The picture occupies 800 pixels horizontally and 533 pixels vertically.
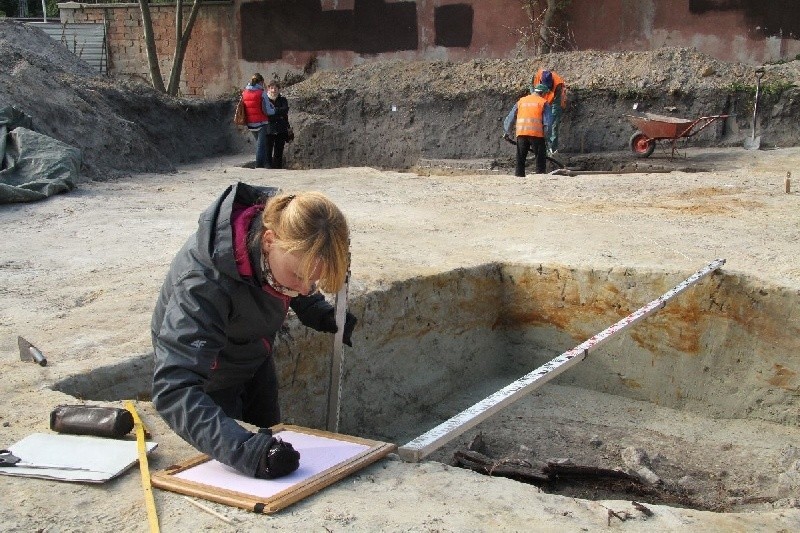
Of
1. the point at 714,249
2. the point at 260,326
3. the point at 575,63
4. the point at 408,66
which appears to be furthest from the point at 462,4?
the point at 260,326

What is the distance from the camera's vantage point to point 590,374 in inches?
267

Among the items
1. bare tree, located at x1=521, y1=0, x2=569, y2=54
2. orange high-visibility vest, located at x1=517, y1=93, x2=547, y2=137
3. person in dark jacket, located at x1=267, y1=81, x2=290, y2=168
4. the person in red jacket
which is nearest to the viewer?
orange high-visibility vest, located at x1=517, y1=93, x2=547, y2=137

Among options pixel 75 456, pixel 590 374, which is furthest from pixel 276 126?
pixel 75 456

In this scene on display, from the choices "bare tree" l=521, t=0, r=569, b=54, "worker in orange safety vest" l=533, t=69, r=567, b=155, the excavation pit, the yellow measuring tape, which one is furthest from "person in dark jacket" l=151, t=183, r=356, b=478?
"bare tree" l=521, t=0, r=569, b=54

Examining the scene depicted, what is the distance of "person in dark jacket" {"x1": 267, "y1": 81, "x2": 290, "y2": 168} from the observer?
1395 cm

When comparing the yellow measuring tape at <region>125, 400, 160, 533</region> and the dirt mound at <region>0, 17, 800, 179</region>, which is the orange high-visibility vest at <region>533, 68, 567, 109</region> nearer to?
the dirt mound at <region>0, 17, 800, 179</region>

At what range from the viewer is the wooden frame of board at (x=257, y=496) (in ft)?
8.82

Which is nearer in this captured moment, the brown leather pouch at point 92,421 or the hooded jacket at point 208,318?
the hooded jacket at point 208,318

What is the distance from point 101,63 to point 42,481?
2123 cm

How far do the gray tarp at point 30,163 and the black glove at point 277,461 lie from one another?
7.51 metres

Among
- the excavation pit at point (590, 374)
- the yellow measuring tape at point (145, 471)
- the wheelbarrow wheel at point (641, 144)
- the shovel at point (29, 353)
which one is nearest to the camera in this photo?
the yellow measuring tape at point (145, 471)

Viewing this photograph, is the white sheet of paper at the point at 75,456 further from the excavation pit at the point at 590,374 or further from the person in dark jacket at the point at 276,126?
the person in dark jacket at the point at 276,126

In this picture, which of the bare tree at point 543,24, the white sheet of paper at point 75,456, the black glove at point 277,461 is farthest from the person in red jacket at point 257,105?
the black glove at point 277,461

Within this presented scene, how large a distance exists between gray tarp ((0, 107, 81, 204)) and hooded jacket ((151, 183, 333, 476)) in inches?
284
